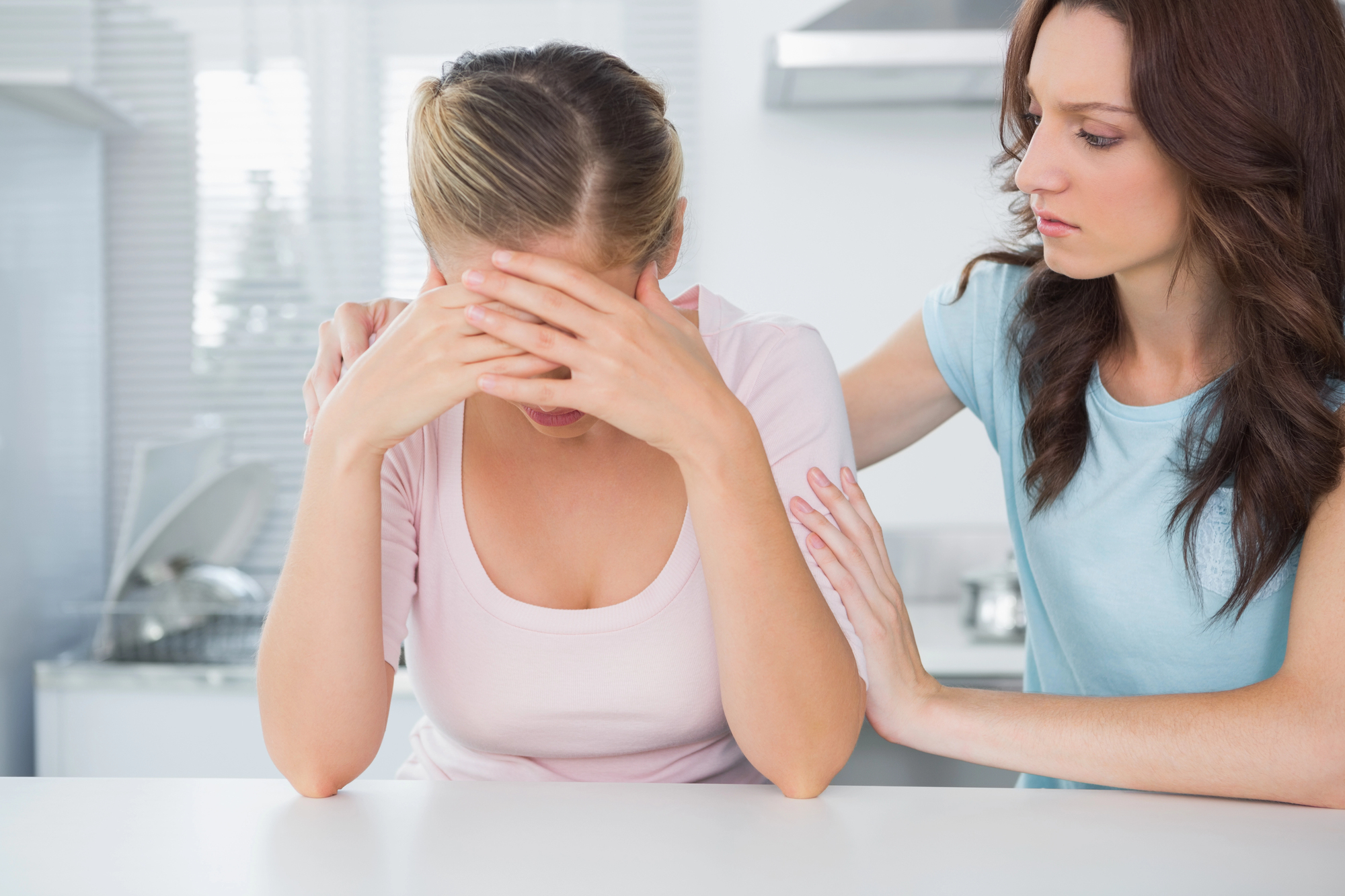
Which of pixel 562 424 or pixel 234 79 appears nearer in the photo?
pixel 562 424

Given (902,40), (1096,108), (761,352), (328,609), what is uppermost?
(902,40)

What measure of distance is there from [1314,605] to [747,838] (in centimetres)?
49

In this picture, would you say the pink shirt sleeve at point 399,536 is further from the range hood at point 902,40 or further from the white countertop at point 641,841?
the range hood at point 902,40

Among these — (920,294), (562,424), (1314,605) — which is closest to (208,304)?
(920,294)

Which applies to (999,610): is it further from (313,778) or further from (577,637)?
(313,778)

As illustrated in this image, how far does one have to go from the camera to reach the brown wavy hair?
0.84 m

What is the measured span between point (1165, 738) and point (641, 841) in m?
0.44

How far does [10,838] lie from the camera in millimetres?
671

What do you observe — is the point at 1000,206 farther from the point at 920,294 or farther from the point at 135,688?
the point at 135,688

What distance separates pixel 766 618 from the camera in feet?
2.62

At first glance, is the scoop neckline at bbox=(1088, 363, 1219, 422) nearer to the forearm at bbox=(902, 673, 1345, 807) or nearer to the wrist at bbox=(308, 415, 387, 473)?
the forearm at bbox=(902, 673, 1345, 807)

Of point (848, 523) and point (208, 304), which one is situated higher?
point (208, 304)

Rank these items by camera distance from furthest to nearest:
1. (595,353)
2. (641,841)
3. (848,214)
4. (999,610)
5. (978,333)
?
(848,214)
(999,610)
(978,333)
(595,353)
(641,841)

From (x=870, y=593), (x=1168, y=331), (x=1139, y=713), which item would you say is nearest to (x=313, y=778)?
(x=870, y=593)
